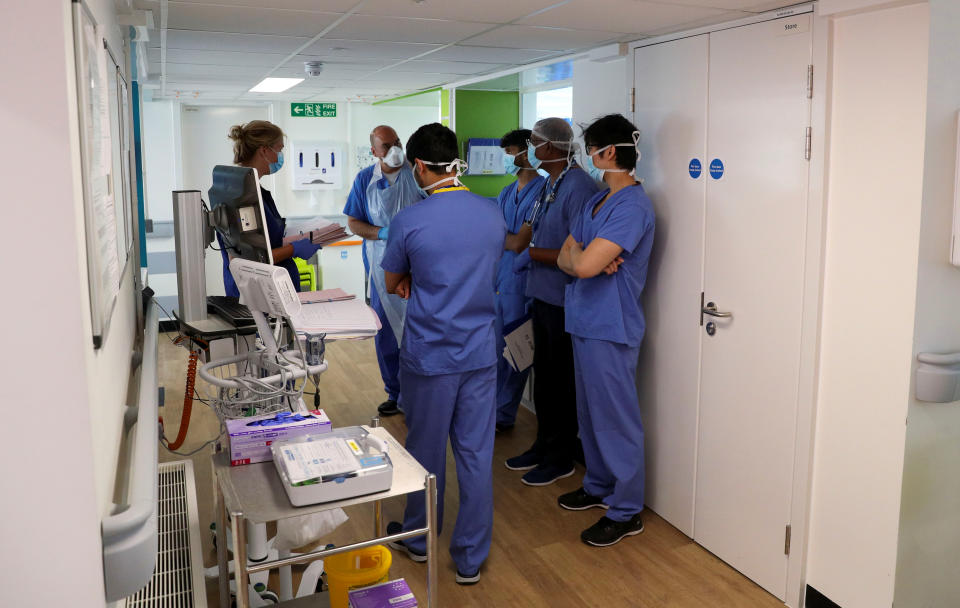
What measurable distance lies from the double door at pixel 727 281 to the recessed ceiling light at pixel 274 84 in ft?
9.70

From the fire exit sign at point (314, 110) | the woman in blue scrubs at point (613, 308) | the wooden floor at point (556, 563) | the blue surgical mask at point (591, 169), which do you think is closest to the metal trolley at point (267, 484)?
the wooden floor at point (556, 563)

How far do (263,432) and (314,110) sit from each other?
20.3 feet

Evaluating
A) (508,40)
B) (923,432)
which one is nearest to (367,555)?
(923,432)

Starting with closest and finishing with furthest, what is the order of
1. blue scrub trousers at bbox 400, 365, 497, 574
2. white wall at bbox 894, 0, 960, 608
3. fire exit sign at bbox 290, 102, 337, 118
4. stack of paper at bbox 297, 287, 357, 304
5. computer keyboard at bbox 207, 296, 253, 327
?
white wall at bbox 894, 0, 960, 608
stack of paper at bbox 297, 287, 357, 304
computer keyboard at bbox 207, 296, 253, 327
blue scrub trousers at bbox 400, 365, 497, 574
fire exit sign at bbox 290, 102, 337, 118

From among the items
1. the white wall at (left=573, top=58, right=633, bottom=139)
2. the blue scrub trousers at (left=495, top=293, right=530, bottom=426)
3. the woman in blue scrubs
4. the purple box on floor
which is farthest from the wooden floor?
the white wall at (left=573, top=58, right=633, bottom=139)

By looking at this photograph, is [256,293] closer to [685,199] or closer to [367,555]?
[367,555]

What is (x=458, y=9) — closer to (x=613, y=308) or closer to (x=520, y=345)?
(x=613, y=308)

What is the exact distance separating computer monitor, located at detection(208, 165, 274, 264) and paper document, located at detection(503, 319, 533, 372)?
1.68 meters

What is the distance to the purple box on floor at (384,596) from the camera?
6.89 feet

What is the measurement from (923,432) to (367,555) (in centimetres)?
173

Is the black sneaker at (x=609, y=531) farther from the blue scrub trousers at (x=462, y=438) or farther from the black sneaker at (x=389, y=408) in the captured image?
the black sneaker at (x=389, y=408)

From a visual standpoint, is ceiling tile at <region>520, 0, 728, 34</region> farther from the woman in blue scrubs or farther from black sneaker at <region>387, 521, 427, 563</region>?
black sneaker at <region>387, 521, 427, 563</region>

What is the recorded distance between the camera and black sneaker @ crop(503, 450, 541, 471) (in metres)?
4.06

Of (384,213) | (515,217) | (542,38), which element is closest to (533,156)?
(515,217)
